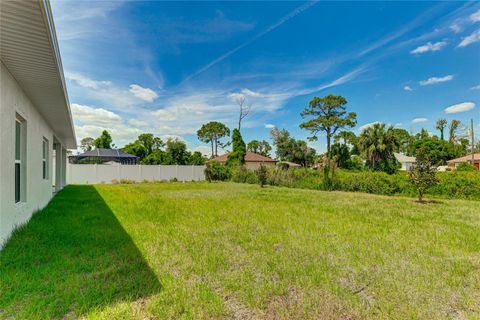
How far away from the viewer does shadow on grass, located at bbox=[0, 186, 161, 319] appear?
92.3 inches

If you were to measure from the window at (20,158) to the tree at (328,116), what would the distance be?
29455 mm

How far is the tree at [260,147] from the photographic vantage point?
52.4 m

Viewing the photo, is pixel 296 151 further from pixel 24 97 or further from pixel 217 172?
pixel 24 97

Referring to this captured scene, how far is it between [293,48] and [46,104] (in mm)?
12981

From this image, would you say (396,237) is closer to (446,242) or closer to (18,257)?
(446,242)

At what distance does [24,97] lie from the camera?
516cm

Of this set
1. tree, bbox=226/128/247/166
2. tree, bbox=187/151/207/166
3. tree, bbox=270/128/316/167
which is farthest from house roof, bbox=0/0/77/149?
tree, bbox=270/128/316/167

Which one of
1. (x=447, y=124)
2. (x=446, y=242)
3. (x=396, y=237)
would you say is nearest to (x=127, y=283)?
(x=396, y=237)

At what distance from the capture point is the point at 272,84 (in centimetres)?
2131

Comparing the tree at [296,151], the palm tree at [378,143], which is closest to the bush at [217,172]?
the palm tree at [378,143]

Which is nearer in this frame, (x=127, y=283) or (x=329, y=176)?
(x=127, y=283)

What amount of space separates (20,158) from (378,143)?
27756 millimetres

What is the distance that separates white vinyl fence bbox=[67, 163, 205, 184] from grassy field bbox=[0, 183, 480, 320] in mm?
14962

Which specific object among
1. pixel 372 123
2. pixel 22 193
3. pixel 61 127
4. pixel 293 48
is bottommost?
pixel 22 193
